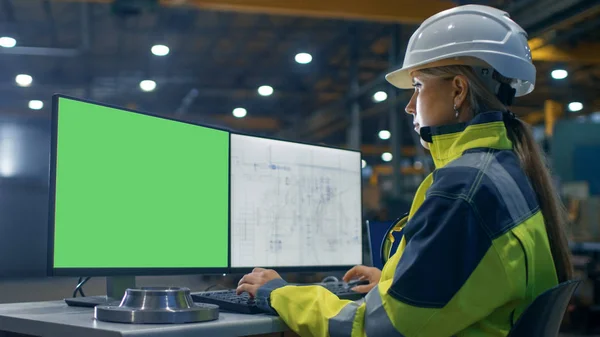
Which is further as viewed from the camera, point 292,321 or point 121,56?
point 121,56

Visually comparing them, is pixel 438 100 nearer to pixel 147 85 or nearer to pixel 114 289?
pixel 114 289

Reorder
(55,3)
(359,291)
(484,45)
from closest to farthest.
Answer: (484,45) → (359,291) → (55,3)

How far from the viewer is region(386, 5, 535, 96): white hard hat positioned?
1278 mm

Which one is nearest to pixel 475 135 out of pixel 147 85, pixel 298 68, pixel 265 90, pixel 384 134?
pixel 298 68

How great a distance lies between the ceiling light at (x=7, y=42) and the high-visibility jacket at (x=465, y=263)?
5.47m

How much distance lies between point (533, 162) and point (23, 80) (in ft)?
22.4

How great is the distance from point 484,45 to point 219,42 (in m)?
6.81

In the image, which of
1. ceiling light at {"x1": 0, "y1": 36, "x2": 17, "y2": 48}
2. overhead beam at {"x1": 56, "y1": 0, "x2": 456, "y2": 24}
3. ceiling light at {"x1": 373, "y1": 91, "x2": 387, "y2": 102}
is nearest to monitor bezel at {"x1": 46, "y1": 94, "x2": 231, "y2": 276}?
overhead beam at {"x1": 56, "y1": 0, "x2": 456, "y2": 24}

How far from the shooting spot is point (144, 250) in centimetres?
141

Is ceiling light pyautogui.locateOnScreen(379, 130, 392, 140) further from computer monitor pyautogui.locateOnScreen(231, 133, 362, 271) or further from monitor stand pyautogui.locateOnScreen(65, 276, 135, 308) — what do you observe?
monitor stand pyautogui.locateOnScreen(65, 276, 135, 308)

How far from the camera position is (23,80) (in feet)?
23.4

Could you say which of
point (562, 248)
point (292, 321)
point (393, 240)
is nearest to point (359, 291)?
point (393, 240)

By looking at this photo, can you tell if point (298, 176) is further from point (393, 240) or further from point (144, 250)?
point (144, 250)

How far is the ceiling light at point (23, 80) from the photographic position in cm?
705
